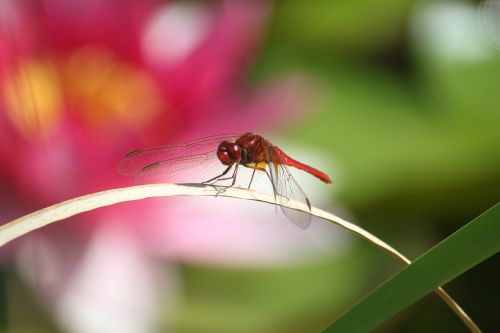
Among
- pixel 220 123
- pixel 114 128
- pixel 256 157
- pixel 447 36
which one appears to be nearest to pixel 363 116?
pixel 447 36

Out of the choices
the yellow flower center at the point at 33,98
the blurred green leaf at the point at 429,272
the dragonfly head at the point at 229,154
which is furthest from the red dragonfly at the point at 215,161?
the blurred green leaf at the point at 429,272

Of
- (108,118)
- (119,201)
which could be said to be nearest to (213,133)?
(108,118)

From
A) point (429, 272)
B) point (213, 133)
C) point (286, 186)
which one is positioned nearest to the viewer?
point (429, 272)

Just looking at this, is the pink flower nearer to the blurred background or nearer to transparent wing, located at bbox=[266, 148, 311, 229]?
the blurred background

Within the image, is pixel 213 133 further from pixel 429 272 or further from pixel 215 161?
pixel 429 272

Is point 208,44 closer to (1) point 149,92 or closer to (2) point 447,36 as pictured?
(1) point 149,92

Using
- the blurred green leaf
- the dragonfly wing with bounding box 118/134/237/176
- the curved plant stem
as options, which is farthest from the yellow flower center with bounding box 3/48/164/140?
the blurred green leaf
